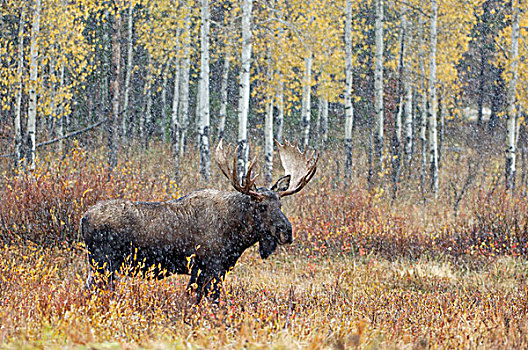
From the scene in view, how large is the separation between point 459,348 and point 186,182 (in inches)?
349

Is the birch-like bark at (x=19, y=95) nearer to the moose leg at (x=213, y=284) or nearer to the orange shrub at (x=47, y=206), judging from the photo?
the orange shrub at (x=47, y=206)

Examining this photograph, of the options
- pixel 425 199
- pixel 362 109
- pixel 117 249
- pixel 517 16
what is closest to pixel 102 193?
pixel 117 249

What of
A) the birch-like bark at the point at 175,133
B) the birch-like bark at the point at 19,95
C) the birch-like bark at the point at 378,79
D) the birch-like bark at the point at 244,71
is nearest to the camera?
the birch-like bark at the point at 19,95

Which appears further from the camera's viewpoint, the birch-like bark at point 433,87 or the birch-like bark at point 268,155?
the birch-like bark at point 433,87

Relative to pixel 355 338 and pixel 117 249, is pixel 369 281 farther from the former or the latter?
pixel 355 338

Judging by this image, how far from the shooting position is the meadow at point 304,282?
4562mm

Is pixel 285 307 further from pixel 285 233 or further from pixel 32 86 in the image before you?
pixel 32 86

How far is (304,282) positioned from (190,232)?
2467 millimetres

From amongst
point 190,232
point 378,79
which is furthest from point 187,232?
point 378,79

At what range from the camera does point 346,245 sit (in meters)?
9.71

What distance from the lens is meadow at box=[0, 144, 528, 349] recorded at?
456 centimetres

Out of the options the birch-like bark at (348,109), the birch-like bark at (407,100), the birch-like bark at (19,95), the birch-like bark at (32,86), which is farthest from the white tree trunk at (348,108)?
the birch-like bark at (19,95)

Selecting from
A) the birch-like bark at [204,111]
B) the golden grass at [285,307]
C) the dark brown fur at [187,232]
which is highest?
the birch-like bark at [204,111]

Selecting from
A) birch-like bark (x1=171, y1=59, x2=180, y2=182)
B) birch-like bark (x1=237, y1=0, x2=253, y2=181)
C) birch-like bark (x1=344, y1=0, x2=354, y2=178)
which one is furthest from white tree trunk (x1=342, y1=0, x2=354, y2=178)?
birch-like bark (x1=171, y1=59, x2=180, y2=182)
